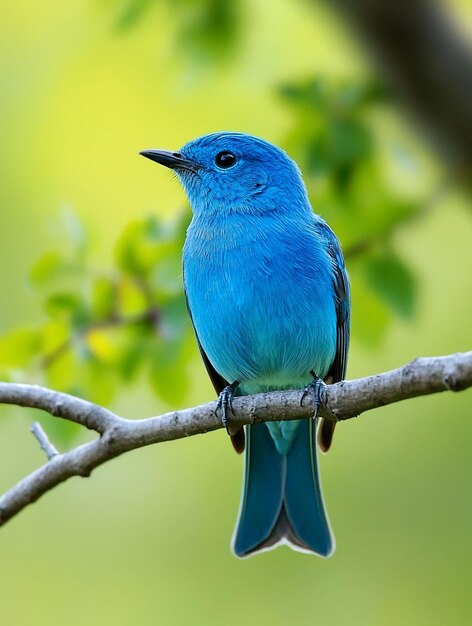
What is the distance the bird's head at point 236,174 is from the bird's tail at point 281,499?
4.41ft

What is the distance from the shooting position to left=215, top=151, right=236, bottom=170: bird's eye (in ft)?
19.9

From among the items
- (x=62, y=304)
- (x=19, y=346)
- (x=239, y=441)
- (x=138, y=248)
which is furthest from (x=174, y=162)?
(x=239, y=441)

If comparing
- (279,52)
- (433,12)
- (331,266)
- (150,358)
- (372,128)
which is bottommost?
(150,358)

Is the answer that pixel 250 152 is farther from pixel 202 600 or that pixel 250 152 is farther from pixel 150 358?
pixel 202 600

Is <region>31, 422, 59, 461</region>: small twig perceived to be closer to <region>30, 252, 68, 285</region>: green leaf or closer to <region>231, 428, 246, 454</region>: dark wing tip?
<region>30, 252, 68, 285</region>: green leaf

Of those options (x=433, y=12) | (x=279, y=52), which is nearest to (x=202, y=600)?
(x=279, y=52)

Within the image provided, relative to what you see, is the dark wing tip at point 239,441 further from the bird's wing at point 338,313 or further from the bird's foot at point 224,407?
the bird's foot at point 224,407

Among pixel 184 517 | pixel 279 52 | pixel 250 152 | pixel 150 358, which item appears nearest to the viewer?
pixel 150 358

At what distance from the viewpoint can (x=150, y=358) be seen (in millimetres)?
5594

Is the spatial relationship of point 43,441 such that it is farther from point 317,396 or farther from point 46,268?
point 317,396

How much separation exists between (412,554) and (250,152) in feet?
13.7

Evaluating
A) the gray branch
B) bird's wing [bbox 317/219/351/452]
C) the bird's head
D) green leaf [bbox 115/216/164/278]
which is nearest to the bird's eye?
the bird's head

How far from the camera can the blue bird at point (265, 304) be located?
5391 mm

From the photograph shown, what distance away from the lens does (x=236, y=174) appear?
599 centimetres
